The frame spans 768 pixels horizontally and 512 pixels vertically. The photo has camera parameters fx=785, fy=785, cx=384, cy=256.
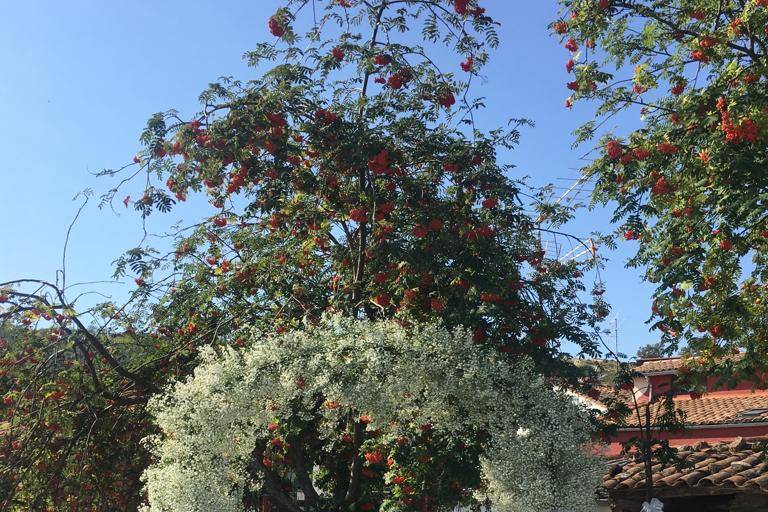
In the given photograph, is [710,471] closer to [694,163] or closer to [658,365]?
[694,163]

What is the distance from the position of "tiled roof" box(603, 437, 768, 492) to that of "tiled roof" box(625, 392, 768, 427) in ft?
12.3

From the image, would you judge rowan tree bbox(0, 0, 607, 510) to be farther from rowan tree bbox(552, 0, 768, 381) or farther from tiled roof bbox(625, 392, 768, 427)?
tiled roof bbox(625, 392, 768, 427)

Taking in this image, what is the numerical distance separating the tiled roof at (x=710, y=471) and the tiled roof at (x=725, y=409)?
3736 millimetres

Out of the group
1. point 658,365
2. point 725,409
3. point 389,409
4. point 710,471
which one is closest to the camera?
point 389,409

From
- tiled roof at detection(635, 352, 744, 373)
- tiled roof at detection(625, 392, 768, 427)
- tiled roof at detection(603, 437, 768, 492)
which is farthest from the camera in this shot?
tiled roof at detection(635, 352, 744, 373)

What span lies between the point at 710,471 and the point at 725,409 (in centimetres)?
805

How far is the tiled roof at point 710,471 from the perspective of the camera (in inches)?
429

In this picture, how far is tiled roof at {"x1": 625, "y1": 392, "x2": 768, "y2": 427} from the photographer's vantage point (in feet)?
57.3

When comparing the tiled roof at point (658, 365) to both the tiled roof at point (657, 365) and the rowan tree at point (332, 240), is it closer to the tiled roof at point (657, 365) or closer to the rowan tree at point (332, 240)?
the tiled roof at point (657, 365)

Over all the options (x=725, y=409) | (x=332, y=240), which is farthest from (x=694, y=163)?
(x=725, y=409)

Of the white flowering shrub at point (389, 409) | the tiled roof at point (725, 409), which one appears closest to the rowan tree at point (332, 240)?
the white flowering shrub at point (389, 409)

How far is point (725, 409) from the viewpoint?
18.7 meters

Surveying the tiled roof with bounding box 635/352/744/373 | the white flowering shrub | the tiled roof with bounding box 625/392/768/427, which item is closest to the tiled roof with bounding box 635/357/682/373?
the tiled roof with bounding box 635/352/744/373

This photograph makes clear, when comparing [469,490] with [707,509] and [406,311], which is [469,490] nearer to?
[406,311]
